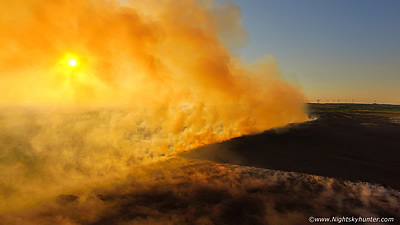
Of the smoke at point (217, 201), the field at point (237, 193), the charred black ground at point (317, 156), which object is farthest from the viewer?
the charred black ground at point (317, 156)

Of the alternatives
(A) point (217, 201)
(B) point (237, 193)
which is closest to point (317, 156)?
(B) point (237, 193)

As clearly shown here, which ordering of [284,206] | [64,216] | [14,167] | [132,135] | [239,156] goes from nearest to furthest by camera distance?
[64,216]
[284,206]
[14,167]
[239,156]
[132,135]

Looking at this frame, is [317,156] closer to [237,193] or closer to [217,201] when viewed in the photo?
[237,193]

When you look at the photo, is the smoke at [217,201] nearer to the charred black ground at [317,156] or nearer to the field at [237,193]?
the field at [237,193]

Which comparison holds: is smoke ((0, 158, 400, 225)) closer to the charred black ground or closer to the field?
the field

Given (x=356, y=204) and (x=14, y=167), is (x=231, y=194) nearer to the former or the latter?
(x=356, y=204)

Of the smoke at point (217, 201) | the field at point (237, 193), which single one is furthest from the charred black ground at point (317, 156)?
the smoke at point (217, 201)

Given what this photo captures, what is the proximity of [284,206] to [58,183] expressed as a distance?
15020 millimetres

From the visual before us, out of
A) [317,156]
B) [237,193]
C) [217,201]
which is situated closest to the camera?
[217,201]

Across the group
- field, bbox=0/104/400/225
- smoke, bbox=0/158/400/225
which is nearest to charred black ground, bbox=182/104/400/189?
field, bbox=0/104/400/225

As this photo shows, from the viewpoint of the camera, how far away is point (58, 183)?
46.6ft

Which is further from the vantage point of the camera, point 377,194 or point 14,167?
point 14,167

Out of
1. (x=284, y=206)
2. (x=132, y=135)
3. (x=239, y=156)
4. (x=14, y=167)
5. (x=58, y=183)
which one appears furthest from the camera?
(x=132, y=135)

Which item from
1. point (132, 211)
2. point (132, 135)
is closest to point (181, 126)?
point (132, 135)
